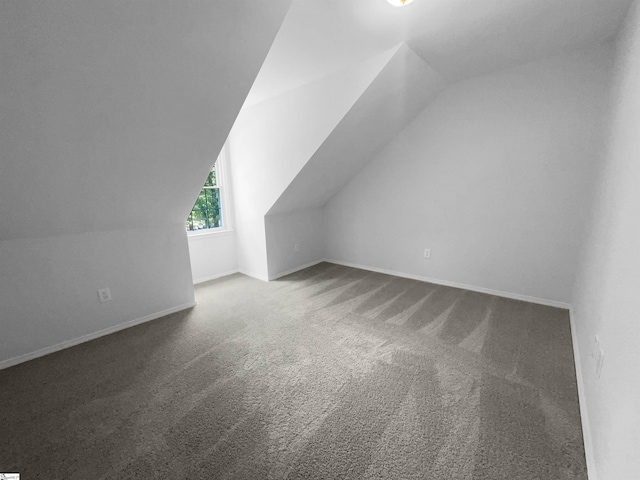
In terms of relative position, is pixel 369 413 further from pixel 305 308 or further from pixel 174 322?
pixel 174 322

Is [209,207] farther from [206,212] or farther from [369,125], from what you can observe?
Result: [369,125]

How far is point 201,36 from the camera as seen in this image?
4.75 feet

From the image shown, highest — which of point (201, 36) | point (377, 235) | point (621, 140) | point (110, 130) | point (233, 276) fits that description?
point (201, 36)

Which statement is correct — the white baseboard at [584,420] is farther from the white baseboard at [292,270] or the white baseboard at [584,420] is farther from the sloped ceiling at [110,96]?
the white baseboard at [292,270]

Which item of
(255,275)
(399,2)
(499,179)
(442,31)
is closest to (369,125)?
(442,31)

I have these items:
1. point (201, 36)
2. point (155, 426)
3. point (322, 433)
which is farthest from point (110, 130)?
point (322, 433)

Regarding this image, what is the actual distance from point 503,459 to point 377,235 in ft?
9.42

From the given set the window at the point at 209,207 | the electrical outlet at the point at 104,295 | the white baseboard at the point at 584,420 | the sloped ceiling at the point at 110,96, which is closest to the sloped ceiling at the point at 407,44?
the sloped ceiling at the point at 110,96

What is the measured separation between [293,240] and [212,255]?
116 cm

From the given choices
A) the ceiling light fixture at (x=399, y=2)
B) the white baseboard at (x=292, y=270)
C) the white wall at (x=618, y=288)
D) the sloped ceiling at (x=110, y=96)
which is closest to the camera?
the white wall at (x=618, y=288)

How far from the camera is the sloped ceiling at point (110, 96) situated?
3.85 feet

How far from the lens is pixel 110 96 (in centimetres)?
148

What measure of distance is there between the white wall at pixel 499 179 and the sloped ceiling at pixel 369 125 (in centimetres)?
27

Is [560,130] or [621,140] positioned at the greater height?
[560,130]
